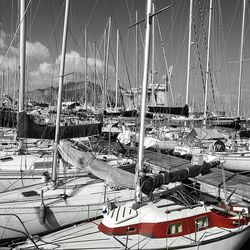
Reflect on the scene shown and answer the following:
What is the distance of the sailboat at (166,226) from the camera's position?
8.58 m

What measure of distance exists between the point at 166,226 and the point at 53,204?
14.5 feet

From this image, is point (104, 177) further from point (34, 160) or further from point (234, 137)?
point (234, 137)

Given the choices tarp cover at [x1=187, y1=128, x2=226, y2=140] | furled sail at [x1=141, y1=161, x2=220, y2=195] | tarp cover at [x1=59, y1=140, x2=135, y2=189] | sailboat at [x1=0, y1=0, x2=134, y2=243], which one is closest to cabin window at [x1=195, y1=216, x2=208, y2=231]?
furled sail at [x1=141, y1=161, x2=220, y2=195]

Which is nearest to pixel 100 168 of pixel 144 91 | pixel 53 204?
pixel 53 204

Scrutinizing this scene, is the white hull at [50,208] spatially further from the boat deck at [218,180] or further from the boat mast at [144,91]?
the boat deck at [218,180]

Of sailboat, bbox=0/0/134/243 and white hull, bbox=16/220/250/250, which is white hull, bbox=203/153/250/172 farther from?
white hull, bbox=16/220/250/250

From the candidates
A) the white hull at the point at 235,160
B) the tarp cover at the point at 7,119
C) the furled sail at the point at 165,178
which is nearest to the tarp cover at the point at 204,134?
the white hull at the point at 235,160

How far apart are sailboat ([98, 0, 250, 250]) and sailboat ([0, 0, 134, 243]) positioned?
5.77ft

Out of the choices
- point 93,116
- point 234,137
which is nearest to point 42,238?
point 234,137

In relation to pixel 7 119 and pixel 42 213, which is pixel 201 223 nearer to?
pixel 42 213

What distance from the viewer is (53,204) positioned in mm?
10656

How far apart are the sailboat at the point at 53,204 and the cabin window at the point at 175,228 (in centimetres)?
266

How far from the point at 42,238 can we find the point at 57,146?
388 cm

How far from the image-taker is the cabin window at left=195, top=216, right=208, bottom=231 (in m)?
9.24
